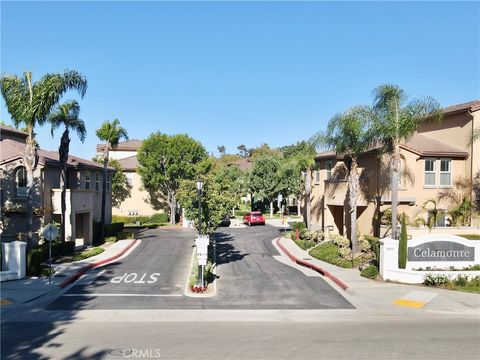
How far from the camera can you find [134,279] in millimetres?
21469

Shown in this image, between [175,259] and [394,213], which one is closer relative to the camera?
[394,213]

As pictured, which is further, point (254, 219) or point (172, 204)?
point (172, 204)

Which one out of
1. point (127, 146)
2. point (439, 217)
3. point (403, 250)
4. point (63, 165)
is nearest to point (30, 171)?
point (63, 165)

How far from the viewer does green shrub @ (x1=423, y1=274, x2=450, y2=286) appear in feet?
64.3

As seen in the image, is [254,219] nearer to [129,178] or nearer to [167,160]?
[167,160]

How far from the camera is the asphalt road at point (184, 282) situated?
16.7 metres

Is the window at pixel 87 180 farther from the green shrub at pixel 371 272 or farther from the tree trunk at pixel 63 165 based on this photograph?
the green shrub at pixel 371 272

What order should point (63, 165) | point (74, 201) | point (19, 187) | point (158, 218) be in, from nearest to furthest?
point (19, 187), point (63, 165), point (74, 201), point (158, 218)

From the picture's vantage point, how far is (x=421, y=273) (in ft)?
66.0

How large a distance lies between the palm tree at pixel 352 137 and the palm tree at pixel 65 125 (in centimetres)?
1671

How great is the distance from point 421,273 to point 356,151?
27.1 ft

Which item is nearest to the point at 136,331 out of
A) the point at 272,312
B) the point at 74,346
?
the point at 74,346

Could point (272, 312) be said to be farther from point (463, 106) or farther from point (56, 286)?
point (463, 106)

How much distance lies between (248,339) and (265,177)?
1821 inches
